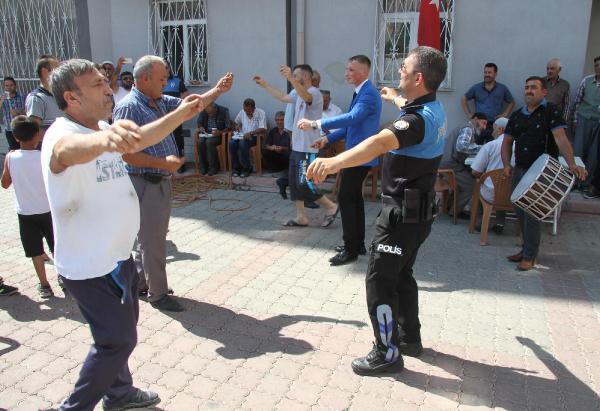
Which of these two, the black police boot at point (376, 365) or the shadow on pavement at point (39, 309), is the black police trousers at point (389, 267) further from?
the shadow on pavement at point (39, 309)

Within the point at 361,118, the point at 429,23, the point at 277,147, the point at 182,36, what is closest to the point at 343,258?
the point at 361,118

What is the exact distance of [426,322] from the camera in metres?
3.73

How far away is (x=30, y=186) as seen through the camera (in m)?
4.05

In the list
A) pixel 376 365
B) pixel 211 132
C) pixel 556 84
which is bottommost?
pixel 376 365

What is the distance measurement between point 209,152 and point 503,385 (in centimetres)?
687

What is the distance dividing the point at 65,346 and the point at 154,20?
305 inches

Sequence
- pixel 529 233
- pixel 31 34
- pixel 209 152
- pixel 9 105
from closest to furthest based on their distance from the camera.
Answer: pixel 529 233 → pixel 209 152 → pixel 9 105 → pixel 31 34

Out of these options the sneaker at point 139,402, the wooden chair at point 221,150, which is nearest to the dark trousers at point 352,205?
the sneaker at point 139,402

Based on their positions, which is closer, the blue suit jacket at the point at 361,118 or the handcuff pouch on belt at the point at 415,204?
the handcuff pouch on belt at the point at 415,204

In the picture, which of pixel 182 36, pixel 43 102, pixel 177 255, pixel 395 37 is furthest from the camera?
pixel 182 36

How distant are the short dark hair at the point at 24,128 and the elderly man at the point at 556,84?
20.8 feet

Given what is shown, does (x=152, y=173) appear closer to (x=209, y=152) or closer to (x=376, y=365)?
(x=376, y=365)

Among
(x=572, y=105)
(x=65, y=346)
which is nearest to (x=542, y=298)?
(x=65, y=346)

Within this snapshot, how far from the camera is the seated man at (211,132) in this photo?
29.2 ft
